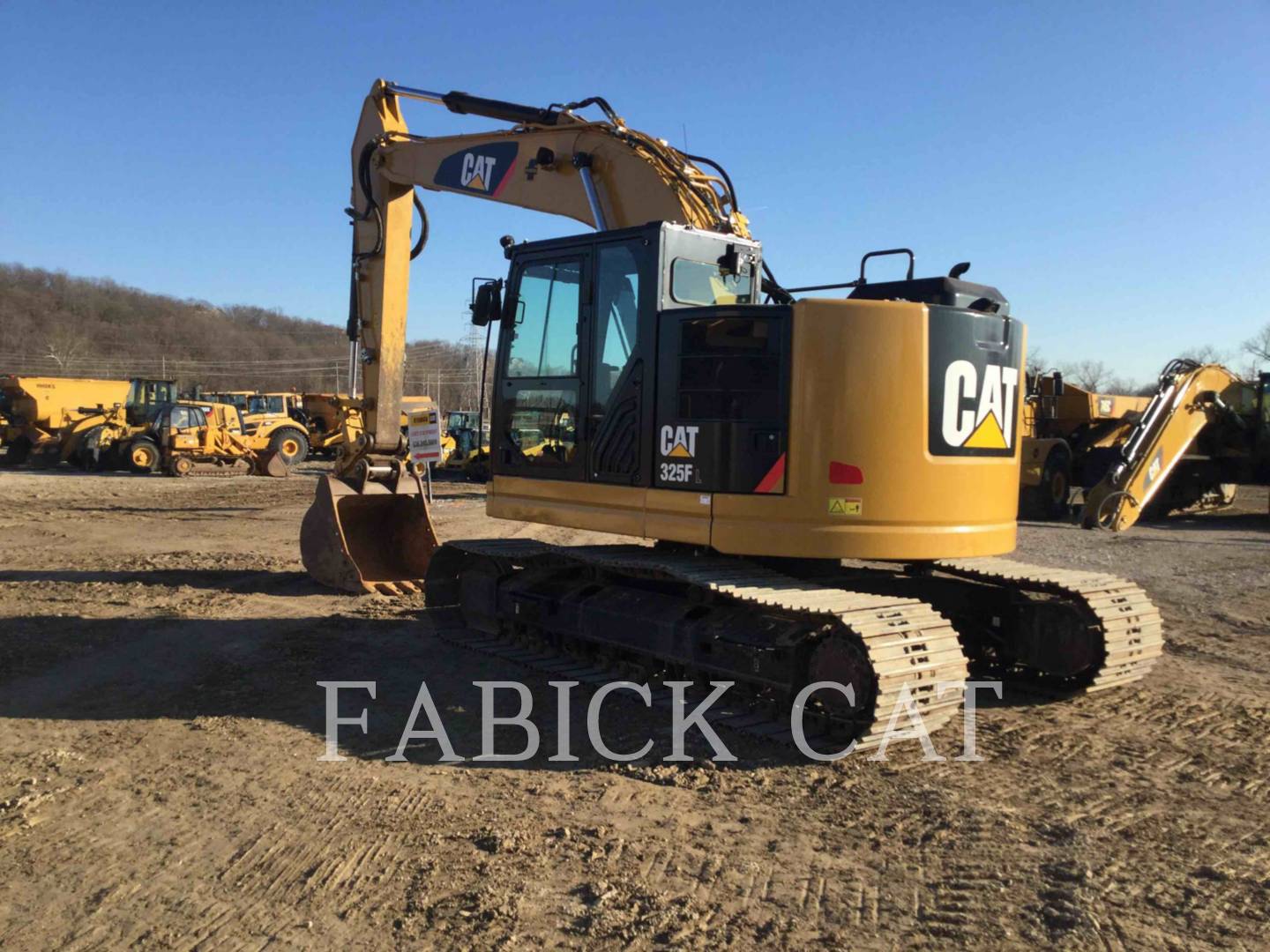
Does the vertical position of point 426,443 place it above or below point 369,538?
above

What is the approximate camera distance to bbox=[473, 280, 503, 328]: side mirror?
702 cm

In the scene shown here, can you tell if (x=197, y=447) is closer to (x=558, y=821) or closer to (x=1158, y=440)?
(x=1158, y=440)

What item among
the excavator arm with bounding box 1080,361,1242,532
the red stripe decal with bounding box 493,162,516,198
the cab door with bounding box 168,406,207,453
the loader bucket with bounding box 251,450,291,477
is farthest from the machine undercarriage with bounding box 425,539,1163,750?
the cab door with bounding box 168,406,207,453

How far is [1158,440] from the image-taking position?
16375 mm

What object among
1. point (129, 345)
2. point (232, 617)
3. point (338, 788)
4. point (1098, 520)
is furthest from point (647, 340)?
point (129, 345)

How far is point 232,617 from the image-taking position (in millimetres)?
8602

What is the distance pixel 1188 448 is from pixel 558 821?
1742cm

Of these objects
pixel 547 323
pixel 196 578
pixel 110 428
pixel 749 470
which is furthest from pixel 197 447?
pixel 749 470

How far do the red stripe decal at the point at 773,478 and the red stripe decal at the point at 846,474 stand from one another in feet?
0.85

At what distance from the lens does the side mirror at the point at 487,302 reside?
7023 mm

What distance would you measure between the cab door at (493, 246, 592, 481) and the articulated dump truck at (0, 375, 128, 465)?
27.6 metres

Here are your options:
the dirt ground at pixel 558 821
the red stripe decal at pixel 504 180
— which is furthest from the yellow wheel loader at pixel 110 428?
the dirt ground at pixel 558 821

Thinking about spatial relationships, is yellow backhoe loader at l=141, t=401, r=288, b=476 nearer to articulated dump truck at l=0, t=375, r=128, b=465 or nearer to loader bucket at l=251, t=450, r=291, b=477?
loader bucket at l=251, t=450, r=291, b=477

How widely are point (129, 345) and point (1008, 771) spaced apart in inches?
3904
